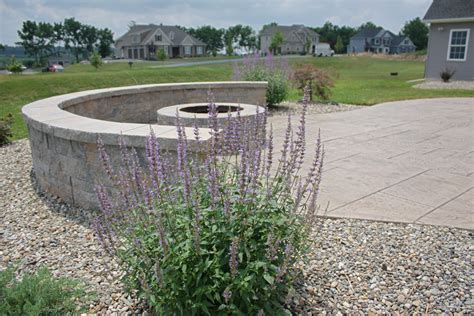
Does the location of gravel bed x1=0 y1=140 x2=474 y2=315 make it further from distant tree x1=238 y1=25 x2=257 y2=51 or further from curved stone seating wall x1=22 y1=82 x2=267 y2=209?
distant tree x1=238 y1=25 x2=257 y2=51

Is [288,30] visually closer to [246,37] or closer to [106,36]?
[246,37]

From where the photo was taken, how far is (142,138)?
11.7ft

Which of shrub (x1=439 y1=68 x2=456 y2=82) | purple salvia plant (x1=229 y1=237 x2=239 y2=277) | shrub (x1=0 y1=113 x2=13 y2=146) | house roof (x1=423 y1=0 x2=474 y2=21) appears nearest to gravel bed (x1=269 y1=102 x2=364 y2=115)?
shrub (x1=0 y1=113 x2=13 y2=146)

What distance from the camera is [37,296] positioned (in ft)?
7.37

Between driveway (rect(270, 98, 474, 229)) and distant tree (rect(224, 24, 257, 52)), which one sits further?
distant tree (rect(224, 24, 257, 52))

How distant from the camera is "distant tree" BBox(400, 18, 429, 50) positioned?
7581 cm

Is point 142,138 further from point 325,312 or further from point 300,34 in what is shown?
point 300,34

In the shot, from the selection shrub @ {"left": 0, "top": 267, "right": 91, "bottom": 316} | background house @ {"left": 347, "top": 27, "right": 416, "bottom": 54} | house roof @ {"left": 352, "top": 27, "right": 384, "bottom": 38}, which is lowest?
shrub @ {"left": 0, "top": 267, "right": 91, "bottom": 316}

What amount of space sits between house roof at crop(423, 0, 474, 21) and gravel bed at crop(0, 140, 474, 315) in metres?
18.9

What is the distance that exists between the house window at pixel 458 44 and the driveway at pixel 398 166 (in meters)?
11.3

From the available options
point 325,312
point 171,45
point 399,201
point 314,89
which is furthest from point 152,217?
point 171,45

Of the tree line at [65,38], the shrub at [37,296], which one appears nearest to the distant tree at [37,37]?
the tree line at [65,38]

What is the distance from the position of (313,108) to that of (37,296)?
A: 937 centimetres

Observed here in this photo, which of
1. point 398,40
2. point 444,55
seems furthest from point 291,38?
point 444,55
